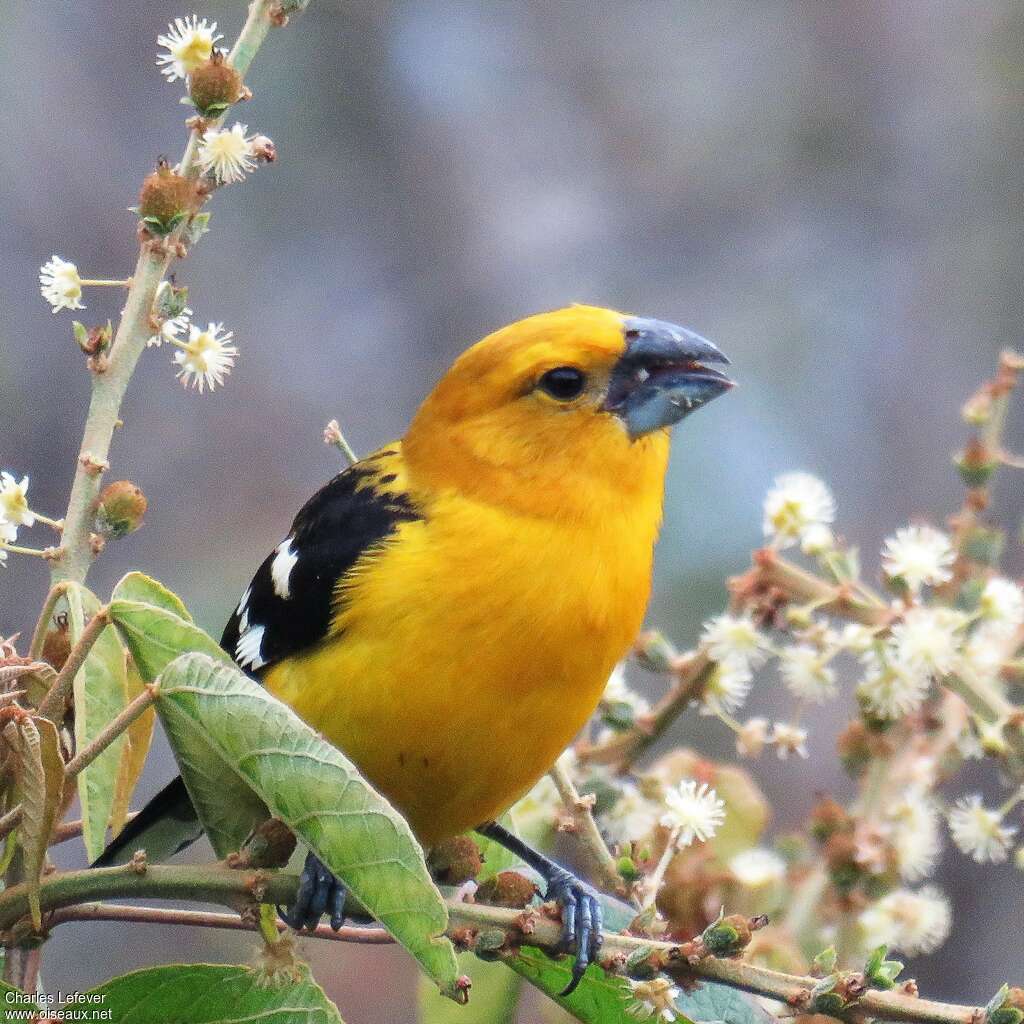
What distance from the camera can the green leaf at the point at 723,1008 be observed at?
195 centimetres

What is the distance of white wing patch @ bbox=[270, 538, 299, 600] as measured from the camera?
8.68 feet

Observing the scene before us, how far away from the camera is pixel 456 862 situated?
2041mm

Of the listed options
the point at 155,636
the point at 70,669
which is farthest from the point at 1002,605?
the point at 70,669

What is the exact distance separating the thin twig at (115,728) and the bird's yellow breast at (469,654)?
0.73 meters

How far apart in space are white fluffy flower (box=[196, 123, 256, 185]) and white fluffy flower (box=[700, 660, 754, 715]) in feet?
3.87

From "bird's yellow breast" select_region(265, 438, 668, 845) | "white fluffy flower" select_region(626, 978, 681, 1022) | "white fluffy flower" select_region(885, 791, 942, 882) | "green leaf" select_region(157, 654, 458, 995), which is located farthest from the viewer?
"white fluffy flower" select_region(885, 791, 942, 882)

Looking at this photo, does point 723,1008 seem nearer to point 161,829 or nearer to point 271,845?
point 271,845

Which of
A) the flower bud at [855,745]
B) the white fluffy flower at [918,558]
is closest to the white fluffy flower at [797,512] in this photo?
the white fluffy flower at [918,558]

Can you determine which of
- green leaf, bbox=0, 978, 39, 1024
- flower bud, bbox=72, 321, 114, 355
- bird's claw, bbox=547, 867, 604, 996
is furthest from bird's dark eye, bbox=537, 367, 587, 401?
green leaf, bbox=0, 978, 39, 1024

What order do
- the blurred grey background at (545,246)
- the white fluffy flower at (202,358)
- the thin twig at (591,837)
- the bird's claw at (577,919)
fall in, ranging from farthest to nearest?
the blurred grey background at (545,246)
the thin twig at (591,837)
the white fluffy flower at (202,358)
the bird's claw at (577,919)

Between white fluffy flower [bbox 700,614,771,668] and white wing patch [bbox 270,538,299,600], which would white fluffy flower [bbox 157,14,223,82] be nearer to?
white wing patch [bbox 270,538,299,600]

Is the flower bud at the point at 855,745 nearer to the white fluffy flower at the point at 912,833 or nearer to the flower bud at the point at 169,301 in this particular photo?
the white fluffy flower at the point at 912,833

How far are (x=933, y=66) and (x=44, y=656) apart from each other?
652 centimetres

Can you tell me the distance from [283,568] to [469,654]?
1.79ft
